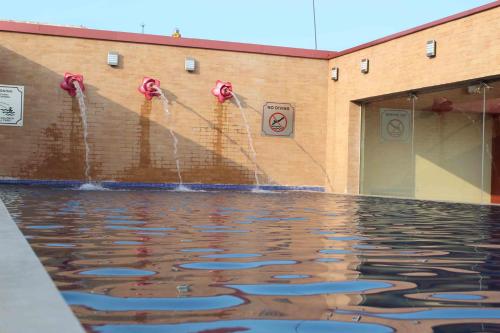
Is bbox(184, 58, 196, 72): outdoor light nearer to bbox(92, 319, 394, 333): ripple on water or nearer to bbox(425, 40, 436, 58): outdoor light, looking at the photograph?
bbox(425, 40, 436, 58): outdoor light

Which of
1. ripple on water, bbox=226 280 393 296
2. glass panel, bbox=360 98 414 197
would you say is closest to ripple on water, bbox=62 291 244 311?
ripple on water, bbox=226 280 393 296

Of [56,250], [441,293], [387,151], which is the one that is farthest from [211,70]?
[441,293]

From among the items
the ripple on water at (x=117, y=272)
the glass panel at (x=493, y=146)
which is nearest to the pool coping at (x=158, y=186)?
the glass panel at (x=493, y=146)

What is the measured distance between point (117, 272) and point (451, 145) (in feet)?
38.0

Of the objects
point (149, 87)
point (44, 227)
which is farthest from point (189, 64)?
point (44, 227)

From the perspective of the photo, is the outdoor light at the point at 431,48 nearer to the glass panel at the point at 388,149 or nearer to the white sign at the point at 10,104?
the glass panel at the point at 388,149

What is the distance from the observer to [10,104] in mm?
14086

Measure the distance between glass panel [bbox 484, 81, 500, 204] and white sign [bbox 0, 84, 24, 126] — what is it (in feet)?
32.8

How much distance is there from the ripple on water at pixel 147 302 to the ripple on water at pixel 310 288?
0.59 feet

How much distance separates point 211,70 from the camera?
50.7 feet

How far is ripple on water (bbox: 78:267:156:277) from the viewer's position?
248 centimetres

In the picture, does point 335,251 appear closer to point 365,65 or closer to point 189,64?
point 365,65

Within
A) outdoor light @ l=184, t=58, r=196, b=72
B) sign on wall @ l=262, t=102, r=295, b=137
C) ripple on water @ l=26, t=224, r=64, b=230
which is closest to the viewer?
ripple on water @ l=26, t=224, r=64, b=230

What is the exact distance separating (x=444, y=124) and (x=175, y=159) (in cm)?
628
